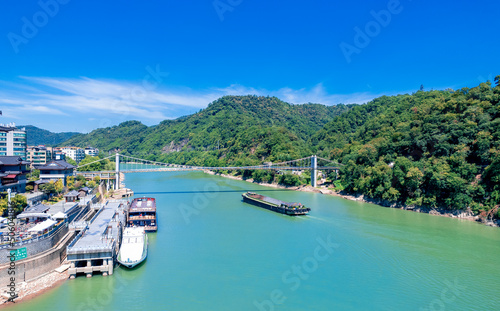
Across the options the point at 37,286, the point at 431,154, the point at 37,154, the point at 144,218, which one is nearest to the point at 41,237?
the point at 37,286

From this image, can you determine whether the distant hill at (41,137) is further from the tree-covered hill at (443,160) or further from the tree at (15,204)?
the tree-covered hill at (443,160)

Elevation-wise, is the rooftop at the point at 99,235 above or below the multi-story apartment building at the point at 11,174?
below

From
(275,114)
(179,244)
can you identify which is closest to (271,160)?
(179,244)

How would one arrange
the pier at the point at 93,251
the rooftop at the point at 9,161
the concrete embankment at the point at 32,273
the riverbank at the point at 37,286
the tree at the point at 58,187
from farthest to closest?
the tree at the point at 58,187, the rooftop at the point at 9,161, the pier at the point at 93,251, the concrete embankment at the point at 32,273, the riverbank at the point at 37,286

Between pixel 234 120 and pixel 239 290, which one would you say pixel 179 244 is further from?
pixel 234 120

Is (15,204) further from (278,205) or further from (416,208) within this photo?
(416,208)

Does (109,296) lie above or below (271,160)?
below

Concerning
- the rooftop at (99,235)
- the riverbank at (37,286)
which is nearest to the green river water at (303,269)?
the riverbank at (37,286)
